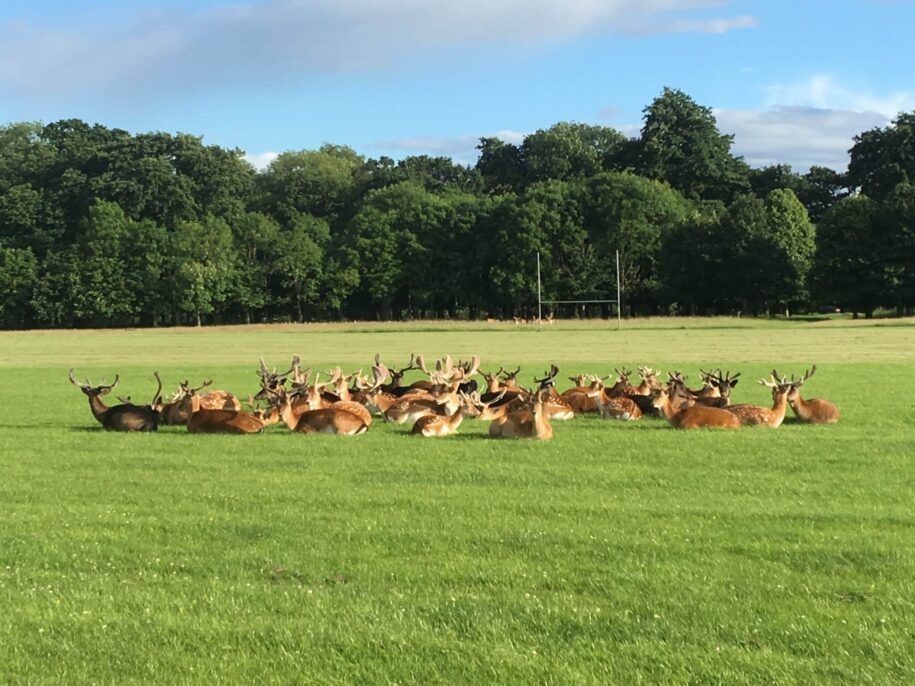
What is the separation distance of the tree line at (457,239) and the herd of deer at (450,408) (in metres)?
51.9

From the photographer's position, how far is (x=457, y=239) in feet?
242

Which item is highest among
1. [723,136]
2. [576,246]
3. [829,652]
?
[723,136]

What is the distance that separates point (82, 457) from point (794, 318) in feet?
190

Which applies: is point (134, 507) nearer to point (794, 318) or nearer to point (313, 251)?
point (794, 318)

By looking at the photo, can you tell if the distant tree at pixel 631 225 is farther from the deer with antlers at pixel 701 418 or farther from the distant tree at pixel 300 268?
the deer with antlers at pixel 701 418

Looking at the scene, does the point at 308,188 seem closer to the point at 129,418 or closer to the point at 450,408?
the point at 129,418

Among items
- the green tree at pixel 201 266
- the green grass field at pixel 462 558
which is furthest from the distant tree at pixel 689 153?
the green grass field at pixel 462 558

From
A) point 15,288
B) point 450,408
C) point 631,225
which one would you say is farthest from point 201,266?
point 450,408

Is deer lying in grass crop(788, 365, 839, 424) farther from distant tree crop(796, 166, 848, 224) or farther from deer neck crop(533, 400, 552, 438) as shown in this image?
distant tree crop(796, 166, 848, 224)

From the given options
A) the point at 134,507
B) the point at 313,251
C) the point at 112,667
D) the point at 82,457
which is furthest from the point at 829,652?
the point at 313,251

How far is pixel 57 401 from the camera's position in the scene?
17.2 metres

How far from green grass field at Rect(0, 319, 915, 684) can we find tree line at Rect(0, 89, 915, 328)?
56406mm

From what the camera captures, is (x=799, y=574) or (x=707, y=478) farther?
(x=707, y=478)

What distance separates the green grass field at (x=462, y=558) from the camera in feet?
14.3
